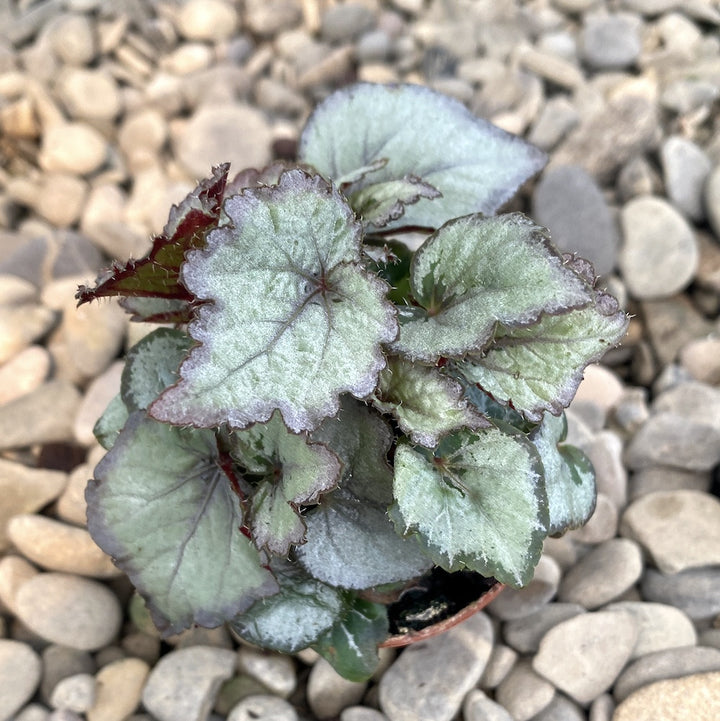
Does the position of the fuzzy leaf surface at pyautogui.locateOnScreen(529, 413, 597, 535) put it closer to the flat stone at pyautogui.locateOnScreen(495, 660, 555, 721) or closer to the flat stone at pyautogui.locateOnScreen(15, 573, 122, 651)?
the flat stone at pyautogui.locateOnScreen(495, 660, 555, 721)

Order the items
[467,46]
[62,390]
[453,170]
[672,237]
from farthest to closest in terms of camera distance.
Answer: [467,46]
[672,237]
[62,390]
[453,170]

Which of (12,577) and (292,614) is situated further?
(12,577)

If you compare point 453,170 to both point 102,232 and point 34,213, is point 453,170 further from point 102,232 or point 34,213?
point 34,213

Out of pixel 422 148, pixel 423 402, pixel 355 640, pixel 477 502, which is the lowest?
pixel 355 640

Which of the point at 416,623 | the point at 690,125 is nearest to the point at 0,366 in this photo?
the point at 416,623

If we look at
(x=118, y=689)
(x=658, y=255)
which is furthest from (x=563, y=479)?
(x=658, y=255)

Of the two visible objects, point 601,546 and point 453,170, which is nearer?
point 453,170

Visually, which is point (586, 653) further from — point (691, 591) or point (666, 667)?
point (691, 591)
